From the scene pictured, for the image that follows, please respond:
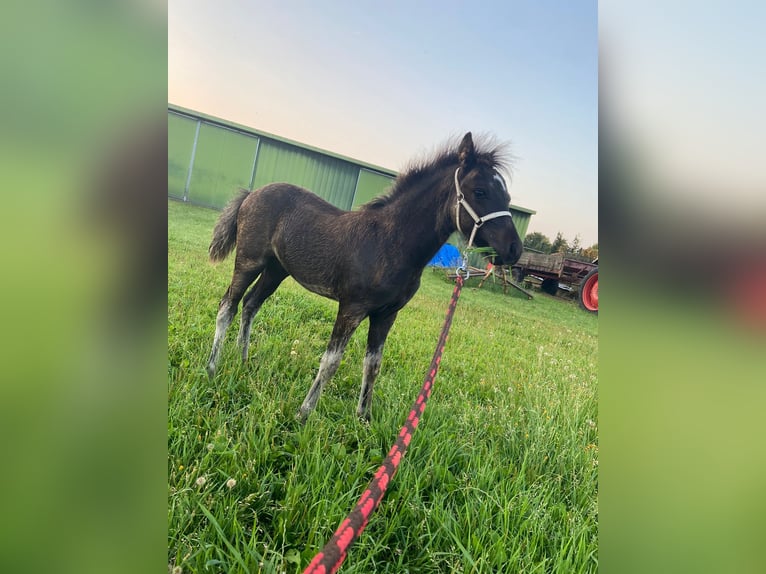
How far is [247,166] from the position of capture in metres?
4.61

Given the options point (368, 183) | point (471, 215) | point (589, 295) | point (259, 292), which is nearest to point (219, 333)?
point (259, 292)

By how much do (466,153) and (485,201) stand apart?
0.30m

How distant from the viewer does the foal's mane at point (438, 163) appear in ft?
6.82

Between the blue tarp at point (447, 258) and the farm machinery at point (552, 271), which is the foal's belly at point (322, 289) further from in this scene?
the farm machinery at point (552, 271)

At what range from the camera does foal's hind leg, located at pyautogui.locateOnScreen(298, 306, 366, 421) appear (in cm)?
212

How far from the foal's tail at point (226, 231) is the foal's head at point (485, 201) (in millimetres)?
1713

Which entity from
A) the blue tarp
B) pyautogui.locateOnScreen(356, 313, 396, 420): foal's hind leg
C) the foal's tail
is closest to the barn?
the blue tarp

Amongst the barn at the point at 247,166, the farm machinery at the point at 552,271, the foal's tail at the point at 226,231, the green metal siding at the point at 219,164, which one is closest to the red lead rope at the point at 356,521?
the foal's tail at the point at 226,231
